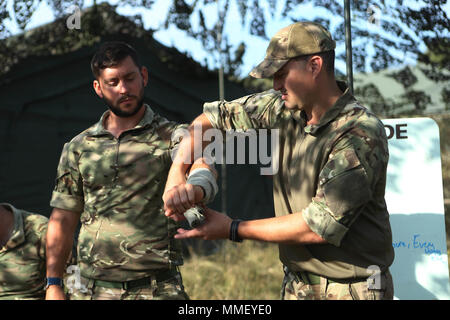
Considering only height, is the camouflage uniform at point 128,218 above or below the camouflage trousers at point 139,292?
above

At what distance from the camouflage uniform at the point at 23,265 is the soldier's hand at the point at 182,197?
5.77 ft

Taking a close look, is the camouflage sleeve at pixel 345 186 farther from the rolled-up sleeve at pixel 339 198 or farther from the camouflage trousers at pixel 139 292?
the camouflage trousers at pixel 139 292

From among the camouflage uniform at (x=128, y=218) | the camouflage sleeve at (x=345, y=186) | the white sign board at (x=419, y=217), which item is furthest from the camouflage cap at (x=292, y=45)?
the white sign board at (x=419, y=217)

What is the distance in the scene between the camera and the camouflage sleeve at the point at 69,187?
3326mm

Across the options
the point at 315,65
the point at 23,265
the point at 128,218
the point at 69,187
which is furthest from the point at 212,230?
the point at 23,265

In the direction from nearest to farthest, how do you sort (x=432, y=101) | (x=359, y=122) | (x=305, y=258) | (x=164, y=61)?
(x=359, y=122) → (x=305, y=258) → (x=432, y=101) → (x=164, y=61)

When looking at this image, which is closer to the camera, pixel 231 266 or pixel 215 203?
pixel 231 266

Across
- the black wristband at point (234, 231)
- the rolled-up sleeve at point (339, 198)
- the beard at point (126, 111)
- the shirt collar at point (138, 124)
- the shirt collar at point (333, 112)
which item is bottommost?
the black wristband at point (234, 231)

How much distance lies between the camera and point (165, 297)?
3047 mm

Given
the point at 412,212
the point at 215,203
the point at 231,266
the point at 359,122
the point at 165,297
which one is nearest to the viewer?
the point at 359,122

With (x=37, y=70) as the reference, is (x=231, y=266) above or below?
below
